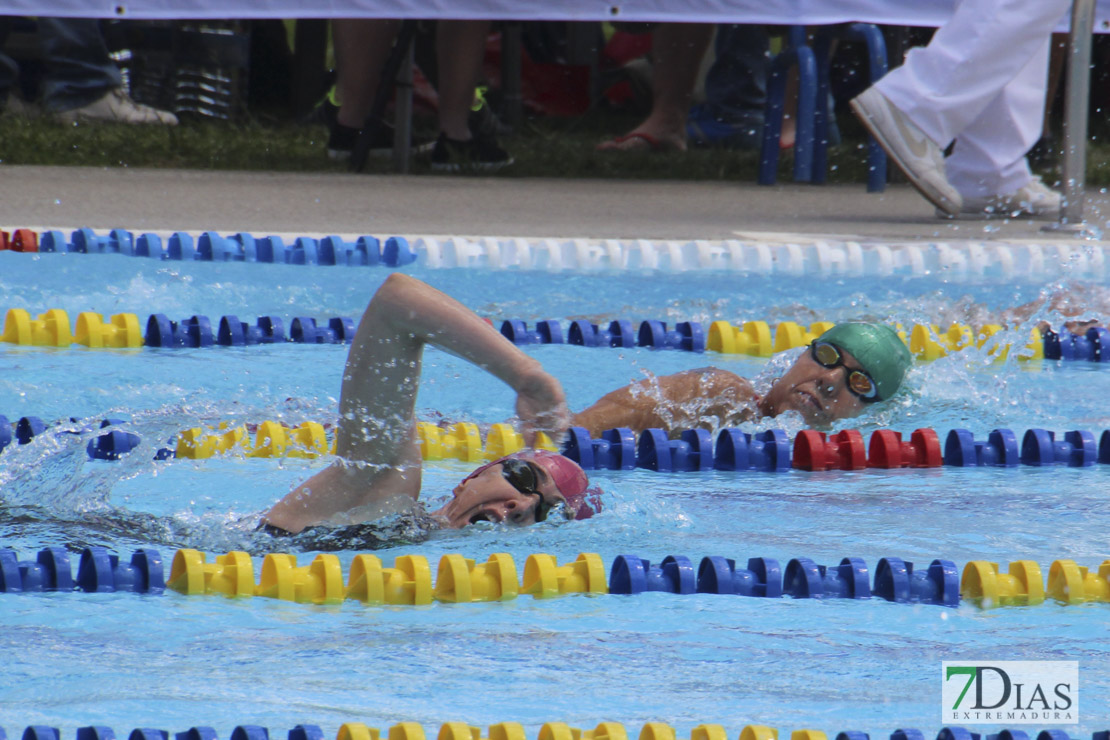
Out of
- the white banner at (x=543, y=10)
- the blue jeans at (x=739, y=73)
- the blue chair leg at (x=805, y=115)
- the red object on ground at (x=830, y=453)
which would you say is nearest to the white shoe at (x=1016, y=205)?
the white banner at (x=543, y=10)

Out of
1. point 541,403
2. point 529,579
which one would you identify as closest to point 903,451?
point 529,579

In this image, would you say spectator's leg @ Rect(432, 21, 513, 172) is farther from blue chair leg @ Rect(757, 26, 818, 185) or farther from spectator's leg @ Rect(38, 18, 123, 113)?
spectator's leg @ Rect(38, 18, 123, 113)

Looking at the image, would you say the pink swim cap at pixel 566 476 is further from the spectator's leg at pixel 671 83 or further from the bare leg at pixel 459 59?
the spectator's leg at pixel 671 83

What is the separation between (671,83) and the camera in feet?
26.5

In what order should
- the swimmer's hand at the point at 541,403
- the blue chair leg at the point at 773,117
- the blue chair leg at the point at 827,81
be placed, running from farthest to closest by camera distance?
the blue chair leg at the point at 773,117 < the blue chair leg at the point at 827,81 < the swimmer's hand at the point at 541,403

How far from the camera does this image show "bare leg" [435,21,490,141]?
710cm

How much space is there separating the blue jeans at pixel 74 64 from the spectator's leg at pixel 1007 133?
14.8 feet

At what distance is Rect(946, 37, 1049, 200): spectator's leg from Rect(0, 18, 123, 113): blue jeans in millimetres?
4514

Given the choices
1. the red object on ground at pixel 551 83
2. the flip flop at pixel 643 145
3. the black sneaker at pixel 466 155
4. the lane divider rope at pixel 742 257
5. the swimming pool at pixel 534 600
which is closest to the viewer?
the swimming pool at pixel 534 600

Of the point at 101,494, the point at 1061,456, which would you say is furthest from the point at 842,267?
the point at 101,494

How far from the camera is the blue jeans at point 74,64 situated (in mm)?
7977

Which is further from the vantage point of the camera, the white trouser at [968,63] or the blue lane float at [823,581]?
the white trouser at [968,63]

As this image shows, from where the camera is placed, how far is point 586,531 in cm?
300

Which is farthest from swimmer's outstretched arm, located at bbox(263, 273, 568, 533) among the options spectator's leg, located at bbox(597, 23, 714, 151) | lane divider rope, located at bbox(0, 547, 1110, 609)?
spectator's leg, located at bbox(597, 23, 714, 151)
